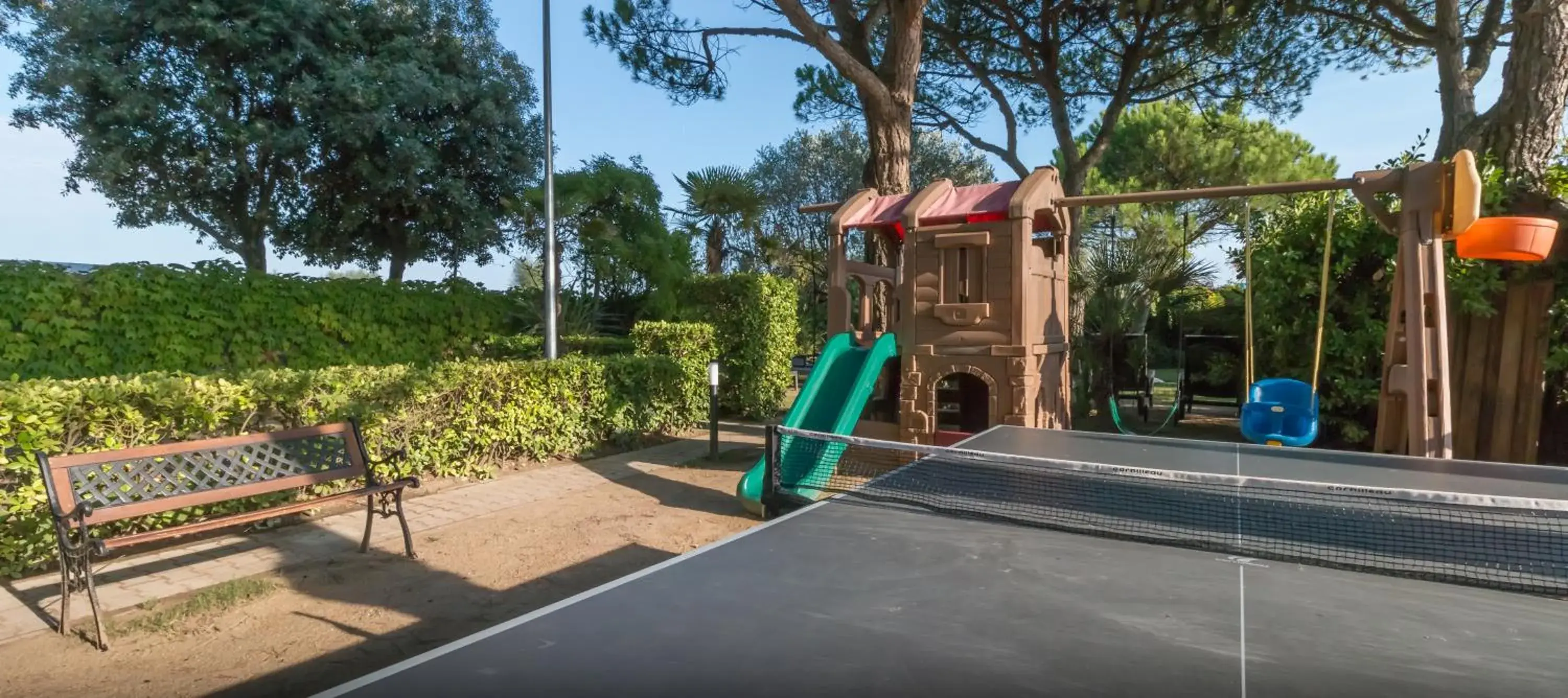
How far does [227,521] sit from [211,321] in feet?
23.2

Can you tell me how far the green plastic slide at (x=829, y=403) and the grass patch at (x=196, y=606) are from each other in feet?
10.1

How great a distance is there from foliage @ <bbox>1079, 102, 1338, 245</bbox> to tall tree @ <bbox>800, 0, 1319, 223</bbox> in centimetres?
452

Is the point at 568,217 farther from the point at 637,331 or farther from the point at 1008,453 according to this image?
A: the point at 1008,453

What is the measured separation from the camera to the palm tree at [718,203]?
14.5 metres

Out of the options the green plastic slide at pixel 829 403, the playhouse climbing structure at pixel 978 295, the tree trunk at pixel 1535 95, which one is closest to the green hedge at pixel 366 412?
the green plastic slide at pixel 829 403

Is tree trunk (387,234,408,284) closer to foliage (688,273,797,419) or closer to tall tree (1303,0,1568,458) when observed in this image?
foliage (688,273,797,419)

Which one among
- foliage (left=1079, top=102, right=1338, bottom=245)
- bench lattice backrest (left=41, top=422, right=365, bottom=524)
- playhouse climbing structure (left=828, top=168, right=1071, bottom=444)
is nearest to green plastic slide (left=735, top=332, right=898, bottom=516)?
playhouse climbing structure (left=828, top=168, right=1071, bottom=444)

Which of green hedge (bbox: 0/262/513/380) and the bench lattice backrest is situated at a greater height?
green hedge (bbox: 0/262/513/380)

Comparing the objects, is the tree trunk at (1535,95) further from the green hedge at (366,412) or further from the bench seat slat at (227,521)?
the bench seat slat at (227,521)

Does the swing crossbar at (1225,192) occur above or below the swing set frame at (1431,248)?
above

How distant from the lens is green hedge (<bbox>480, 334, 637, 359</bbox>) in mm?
11875

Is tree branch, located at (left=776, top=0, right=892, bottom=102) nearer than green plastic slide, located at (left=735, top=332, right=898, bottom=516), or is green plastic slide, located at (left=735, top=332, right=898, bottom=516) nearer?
green plastic slide, located at (left=735, top=332, right=898, bottom=516)

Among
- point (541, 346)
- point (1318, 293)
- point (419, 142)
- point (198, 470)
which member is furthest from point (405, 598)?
point (419, 142)

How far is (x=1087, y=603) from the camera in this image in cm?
190
